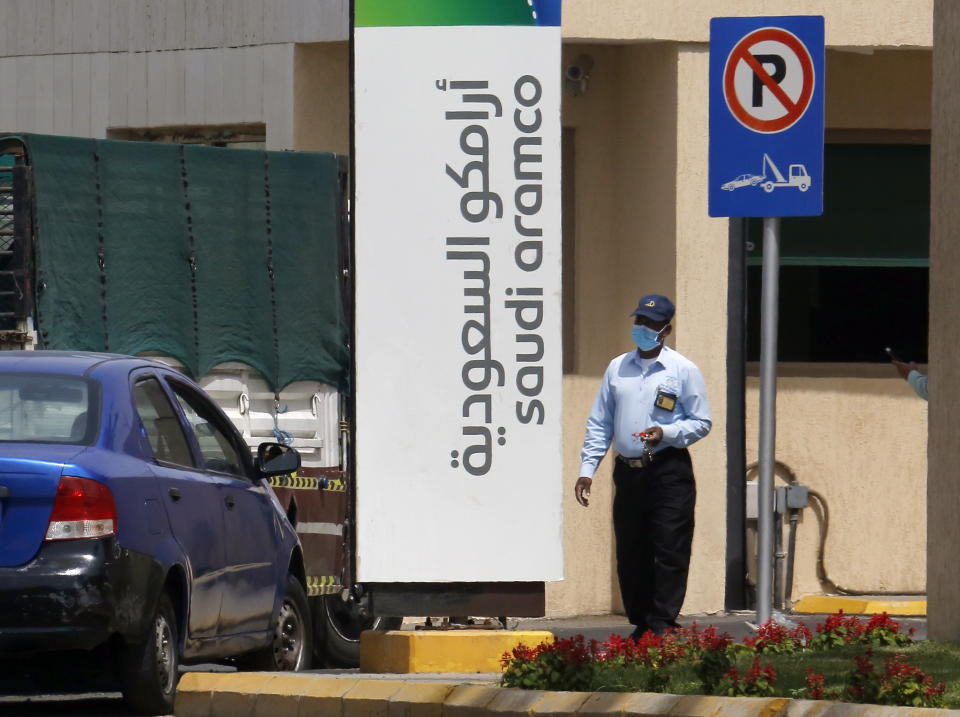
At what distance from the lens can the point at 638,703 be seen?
735 cm

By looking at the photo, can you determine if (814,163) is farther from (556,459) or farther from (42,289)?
(42,289)

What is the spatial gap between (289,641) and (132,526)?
2521mm

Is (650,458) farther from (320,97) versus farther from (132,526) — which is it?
(320,97)

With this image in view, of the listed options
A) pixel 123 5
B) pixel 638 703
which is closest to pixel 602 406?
pixel 638 703

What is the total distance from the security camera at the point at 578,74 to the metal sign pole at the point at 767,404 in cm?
533

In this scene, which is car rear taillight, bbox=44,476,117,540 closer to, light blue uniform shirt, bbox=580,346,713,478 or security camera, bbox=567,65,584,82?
light blue uniform shirt, bbox=580,346,713,478

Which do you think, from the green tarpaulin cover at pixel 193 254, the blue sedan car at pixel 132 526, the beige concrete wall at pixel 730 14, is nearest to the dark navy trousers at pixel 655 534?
the blue sedan car at pixel 132 526

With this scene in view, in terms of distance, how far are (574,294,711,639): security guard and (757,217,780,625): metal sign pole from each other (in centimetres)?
70

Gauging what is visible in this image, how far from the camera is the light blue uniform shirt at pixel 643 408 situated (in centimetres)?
1085

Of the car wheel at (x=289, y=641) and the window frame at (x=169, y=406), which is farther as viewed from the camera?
the car wheel at (x=289, y=641)

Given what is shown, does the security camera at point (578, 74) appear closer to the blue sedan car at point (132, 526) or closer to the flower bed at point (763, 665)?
the blue sedan car at point (132, 526)

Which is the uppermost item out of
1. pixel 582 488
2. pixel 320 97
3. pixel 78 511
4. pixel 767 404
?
pixel 320 97

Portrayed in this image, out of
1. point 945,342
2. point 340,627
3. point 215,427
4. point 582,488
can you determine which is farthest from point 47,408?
point 340,627

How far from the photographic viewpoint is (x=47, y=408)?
340 inches
